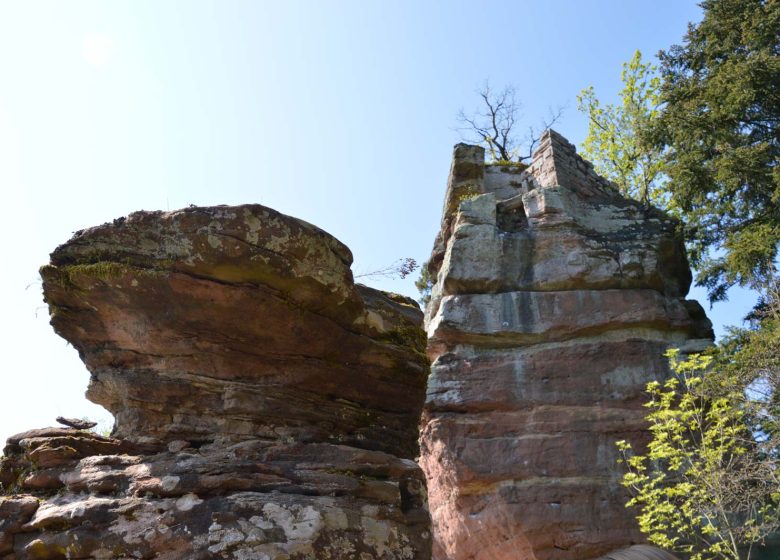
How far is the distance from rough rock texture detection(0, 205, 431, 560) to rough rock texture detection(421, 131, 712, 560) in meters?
7.08

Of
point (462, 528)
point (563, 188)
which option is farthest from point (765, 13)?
point (462, 528)

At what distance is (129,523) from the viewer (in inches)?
143

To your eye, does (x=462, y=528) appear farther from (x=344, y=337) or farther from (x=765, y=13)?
(x=765, y=13)

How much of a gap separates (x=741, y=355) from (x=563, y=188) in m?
5.60

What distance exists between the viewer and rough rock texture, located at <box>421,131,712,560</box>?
1092cm

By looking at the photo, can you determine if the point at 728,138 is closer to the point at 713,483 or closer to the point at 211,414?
the point at 713,483

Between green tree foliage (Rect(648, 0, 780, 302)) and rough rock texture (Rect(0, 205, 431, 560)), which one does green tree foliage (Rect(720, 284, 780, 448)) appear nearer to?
green tree foliage (Rect(648, 0, 780, 302))

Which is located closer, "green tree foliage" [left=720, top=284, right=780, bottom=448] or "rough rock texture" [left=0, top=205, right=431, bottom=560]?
"rough rock texture" [left=0, top=205, right=431, bottom=560]

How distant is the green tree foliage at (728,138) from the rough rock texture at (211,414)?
9.40m

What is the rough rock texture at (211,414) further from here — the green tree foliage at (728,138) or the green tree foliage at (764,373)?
the green tree foliage at (728,138)

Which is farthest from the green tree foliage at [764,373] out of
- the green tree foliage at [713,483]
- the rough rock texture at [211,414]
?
the rough rock texture at [211,414]

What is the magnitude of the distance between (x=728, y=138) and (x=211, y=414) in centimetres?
1211

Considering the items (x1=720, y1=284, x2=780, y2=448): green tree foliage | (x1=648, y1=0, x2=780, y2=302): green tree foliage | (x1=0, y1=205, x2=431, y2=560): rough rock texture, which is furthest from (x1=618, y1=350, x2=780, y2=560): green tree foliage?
(x1=0, y1=205, x2=431, y2=560): rough rock texture

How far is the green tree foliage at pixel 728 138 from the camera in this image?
40.2 ft
